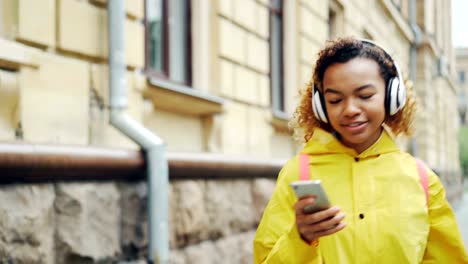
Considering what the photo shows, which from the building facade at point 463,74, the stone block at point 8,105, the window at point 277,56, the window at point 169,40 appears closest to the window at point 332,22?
the window at point 277,56

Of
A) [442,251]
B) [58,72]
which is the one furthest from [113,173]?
[442,251]

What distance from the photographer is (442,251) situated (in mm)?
1955

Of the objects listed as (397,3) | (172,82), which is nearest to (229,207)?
Result: (172,82)

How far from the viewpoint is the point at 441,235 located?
6.37 ft

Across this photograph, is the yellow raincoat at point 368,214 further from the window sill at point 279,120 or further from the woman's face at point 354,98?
the window sill at point 279,120

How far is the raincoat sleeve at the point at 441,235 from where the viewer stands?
6.35 ft

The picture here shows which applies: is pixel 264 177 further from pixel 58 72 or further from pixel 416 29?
pixel 416 29

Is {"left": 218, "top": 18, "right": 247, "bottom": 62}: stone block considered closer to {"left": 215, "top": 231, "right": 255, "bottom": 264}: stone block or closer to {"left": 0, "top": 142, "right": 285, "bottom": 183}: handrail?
{"left": 0, "top": 142, "right": 285, "bottom": 183}: handrail

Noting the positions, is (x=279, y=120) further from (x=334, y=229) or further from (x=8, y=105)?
(x=334, y=229)

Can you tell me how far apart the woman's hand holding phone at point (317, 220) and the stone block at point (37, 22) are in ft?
8.63

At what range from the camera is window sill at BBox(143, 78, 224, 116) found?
5.23 meters

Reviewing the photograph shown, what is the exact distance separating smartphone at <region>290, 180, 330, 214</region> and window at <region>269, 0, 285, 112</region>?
666 centimetres

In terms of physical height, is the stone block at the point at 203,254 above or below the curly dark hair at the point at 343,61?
below

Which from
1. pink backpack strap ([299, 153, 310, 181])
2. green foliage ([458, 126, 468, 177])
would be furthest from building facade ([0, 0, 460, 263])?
green foliage ([458, 126, 468, 177])
